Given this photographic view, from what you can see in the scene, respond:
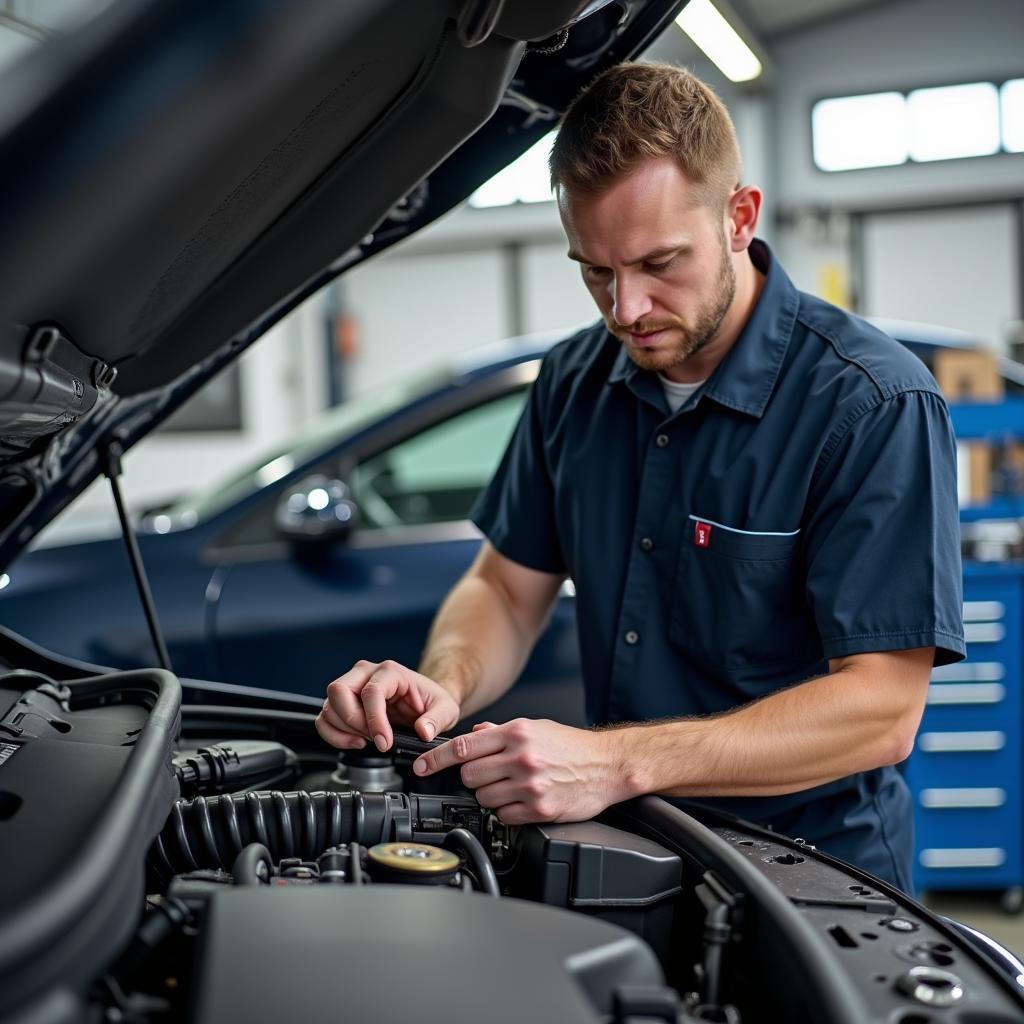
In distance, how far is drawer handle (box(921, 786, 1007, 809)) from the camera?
2953 mm

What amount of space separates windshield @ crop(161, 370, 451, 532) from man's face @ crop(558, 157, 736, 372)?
1.48 m

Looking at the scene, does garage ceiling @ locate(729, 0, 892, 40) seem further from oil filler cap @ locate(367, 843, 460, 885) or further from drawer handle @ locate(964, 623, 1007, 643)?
oil filler cap @ locate(367, 843, 460, 885)

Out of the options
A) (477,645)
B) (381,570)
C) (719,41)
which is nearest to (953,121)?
(719,41)

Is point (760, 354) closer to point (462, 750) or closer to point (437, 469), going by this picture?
point (462, 750)

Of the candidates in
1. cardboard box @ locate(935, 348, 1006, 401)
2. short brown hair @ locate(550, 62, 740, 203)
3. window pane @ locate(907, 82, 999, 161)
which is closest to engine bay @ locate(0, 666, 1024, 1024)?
short brown hair @ locate(550, 62, 740, 203)

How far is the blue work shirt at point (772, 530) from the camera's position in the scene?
122 cm

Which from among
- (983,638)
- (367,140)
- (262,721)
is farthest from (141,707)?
(983,638)

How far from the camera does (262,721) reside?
4.60ft

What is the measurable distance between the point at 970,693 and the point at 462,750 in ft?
7.14

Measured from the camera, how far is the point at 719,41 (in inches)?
213

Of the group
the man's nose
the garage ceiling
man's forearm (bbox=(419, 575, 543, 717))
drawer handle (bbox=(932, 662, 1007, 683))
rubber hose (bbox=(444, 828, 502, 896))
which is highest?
the garage ceiling

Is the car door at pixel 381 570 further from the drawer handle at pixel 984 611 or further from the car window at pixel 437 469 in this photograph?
the drawer handle at pixel 984 611

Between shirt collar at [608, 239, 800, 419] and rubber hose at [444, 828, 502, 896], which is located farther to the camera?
shirt collar at [608, 239, 800, 419]

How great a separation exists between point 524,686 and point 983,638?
4.25 feet
